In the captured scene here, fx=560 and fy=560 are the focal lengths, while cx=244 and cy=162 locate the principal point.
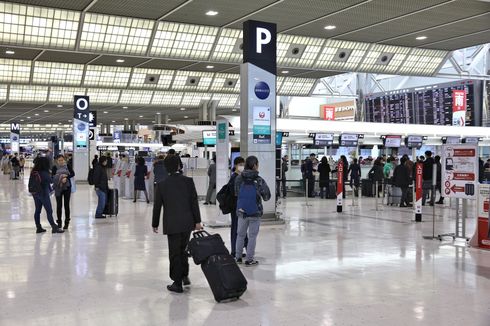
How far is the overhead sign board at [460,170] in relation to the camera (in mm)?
9570

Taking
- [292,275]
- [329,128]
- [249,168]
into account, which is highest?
[329,128]

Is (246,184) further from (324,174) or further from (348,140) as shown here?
(348,140)

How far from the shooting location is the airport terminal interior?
6.02m

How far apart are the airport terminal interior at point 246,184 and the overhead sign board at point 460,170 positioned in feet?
0.09

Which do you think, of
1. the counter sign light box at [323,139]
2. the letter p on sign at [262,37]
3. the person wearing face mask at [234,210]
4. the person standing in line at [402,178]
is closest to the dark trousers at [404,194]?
the person standing in line at [402,178]

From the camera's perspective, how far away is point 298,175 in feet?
75.3

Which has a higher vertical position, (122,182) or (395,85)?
(395,85)

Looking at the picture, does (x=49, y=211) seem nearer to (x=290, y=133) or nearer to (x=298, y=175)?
(x=298, y=175)

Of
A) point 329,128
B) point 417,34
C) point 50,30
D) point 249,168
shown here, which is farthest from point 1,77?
point 249,168

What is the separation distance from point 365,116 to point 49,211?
3543 centimetres

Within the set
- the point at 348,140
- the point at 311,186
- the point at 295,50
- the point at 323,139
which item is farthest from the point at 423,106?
the point at 311,186

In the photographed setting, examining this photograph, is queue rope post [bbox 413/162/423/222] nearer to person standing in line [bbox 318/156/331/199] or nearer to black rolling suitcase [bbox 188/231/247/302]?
person standing in line [bbox 318/156/331/199]

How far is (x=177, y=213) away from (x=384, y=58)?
20.0 m

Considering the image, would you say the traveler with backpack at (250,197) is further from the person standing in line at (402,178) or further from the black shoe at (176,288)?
the person standing in line at (402,178)
